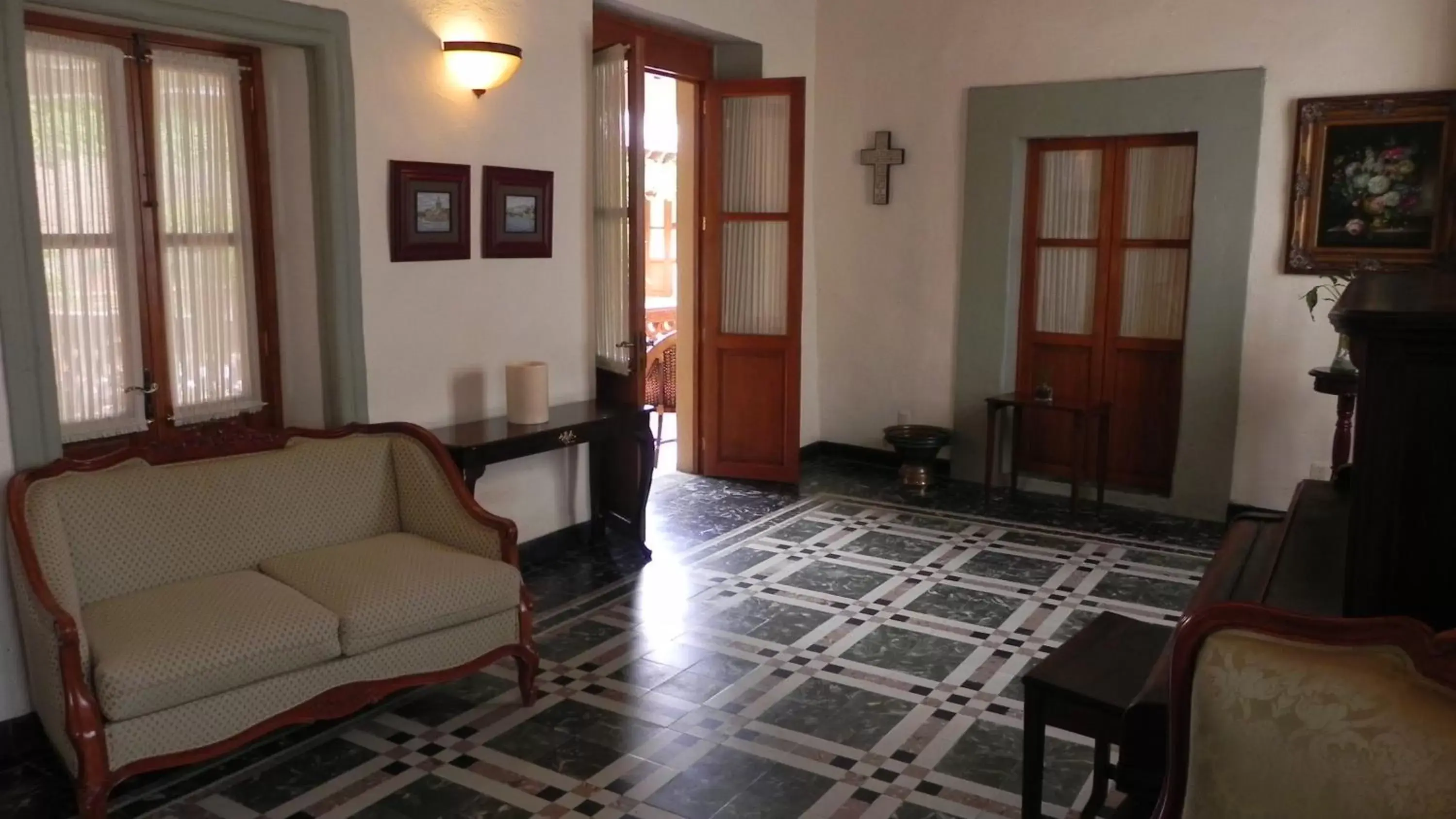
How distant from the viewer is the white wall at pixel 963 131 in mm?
5445

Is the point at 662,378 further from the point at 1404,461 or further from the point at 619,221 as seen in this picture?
the point at 1404,461

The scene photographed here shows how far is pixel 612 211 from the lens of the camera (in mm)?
5285

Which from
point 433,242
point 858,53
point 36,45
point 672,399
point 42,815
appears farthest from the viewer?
point 672,399

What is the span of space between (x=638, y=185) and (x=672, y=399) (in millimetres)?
3607

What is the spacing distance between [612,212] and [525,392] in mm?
1096

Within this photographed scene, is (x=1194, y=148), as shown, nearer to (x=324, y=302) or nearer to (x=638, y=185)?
(x=638, y=185)

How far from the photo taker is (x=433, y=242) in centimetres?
452

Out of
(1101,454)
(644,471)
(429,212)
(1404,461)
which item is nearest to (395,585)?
(429,212)

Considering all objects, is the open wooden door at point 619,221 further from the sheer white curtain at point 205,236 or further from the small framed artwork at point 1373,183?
the small framed artwork at point 1373,183

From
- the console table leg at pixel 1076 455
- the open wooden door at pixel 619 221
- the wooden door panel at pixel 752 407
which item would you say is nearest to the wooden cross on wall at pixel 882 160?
the wooden door panel at pixel 752 407

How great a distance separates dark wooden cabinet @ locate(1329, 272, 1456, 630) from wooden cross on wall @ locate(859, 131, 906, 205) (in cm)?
526

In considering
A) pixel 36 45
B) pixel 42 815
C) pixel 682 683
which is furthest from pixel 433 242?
pixel 42 815

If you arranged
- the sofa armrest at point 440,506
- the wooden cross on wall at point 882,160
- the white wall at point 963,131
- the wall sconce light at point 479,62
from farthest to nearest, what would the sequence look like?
the wooden cross on wall at point 882,160 → the white wall at point 963,131 → the wall sconce light at point 479,62 → the sofa armrest at point 440,506

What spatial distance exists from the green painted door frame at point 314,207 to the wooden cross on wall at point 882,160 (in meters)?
3.64
